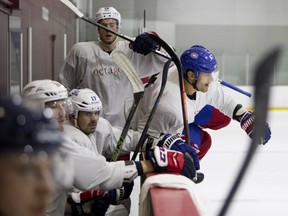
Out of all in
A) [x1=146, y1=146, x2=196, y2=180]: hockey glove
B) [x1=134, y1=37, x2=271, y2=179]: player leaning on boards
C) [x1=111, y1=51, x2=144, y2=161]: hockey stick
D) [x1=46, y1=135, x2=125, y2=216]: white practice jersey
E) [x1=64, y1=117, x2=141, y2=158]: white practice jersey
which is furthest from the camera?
[x1=134, y1=37, x2=271, y2=179]: player leaning on boards

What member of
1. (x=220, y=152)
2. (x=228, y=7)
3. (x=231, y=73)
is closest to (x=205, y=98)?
(x=220, y=152)

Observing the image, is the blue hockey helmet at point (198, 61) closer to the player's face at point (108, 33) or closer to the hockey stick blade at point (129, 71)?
the hockey stick blade at point (129, 71)

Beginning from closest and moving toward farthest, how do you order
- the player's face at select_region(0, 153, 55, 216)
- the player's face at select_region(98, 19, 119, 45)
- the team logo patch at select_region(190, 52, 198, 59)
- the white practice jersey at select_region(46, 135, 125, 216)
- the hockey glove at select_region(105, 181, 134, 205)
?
the player's face at select_region(0, 153, 55, 216)
the white practice jersey at select_region(46, 135, 125, 216)
the hockey glove at select_region(105, 181, 134, 205)
the team logo patch at select_region(190, 52, 198, 59)
the player's face at select_region(98, 19, 119, 45)

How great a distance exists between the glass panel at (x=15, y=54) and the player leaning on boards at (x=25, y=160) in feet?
8.48

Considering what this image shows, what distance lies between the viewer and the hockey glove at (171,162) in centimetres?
175

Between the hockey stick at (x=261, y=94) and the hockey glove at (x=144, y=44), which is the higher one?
the hockey glove at (x=144, y=44)

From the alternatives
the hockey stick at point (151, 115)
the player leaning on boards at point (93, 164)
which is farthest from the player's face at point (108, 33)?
the player leaning on boards at point (93, 164)

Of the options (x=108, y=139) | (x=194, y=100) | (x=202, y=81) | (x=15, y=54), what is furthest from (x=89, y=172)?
(x=15, y=54)

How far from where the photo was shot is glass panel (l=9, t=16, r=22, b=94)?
3004 mm

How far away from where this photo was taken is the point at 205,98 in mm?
2859

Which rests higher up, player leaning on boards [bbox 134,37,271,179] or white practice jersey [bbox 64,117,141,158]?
player leaning on boards [bbox 134,37,271,179]

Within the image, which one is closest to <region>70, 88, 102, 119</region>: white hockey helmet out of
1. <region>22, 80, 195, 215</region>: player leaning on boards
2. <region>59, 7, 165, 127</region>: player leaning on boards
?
<region>22, 80, 195, 215</region>: player leaning on boards

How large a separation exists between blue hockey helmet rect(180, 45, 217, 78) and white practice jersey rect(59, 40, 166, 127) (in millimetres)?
411

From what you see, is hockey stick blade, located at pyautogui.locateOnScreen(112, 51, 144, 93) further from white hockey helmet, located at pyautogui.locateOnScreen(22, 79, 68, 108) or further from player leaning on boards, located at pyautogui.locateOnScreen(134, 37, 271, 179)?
white hockey helmet, located at pyautogui.locateOnScreen(22, 79, 68, 108)
